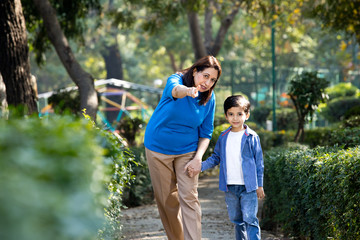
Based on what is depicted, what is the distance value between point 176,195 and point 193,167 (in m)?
Answer: 0.36

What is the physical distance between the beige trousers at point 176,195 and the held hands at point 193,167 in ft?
0.15

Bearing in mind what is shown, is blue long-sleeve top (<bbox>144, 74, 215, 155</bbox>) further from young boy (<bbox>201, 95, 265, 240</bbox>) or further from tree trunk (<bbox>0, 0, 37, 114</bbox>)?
tree trunk (<bbox>0, 0, 37, 114</bbox>)

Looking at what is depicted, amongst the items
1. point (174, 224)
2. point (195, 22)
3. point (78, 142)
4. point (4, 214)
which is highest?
point (195, 22)

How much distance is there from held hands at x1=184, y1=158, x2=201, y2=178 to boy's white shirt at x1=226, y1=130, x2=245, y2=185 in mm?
382

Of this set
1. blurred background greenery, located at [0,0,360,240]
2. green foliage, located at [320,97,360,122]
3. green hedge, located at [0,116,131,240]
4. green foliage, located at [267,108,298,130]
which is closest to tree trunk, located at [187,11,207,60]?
blurred background greenery, located at [0,0,360,240]

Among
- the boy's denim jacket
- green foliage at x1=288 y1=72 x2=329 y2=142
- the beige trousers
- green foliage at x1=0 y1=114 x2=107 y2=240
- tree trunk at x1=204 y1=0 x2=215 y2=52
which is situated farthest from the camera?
tree trunk at x1=204 y1=0 x2=215 y2=52

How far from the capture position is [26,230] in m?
1.18

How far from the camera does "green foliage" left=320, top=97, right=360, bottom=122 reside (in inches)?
731

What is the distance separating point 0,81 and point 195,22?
30.6ft

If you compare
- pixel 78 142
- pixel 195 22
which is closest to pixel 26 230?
pixel 78 142

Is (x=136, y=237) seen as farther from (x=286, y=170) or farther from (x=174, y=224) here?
(x=286, y=170)

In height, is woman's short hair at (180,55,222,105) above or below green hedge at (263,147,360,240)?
above

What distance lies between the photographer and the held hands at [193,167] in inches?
168

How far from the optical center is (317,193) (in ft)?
14.6
